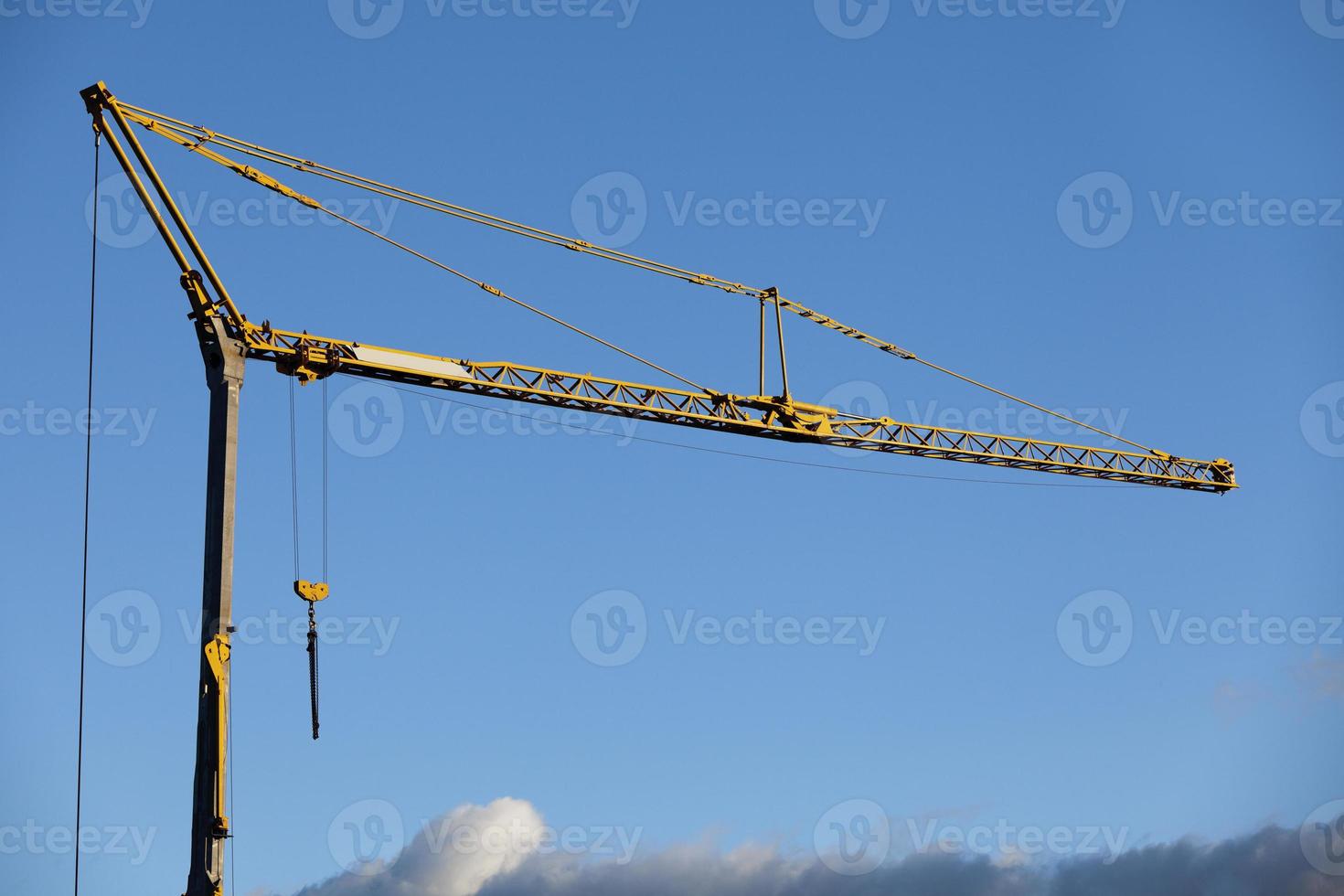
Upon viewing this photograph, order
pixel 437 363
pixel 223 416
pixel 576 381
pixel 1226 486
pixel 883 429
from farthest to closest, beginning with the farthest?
pixel 1226 486
pixel 883 429
pixel 576 381
pixel 437 363
pixel 223 416

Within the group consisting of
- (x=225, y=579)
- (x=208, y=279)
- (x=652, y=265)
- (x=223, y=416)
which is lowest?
(x=225, y=579)

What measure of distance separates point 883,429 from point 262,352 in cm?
3363

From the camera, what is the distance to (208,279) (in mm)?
59656

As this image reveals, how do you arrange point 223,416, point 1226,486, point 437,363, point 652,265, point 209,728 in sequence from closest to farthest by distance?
point 209,728 → point 223,416 → point 437,363 → point 652,265 → point 1226,486

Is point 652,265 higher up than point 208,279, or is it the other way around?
point 652,265

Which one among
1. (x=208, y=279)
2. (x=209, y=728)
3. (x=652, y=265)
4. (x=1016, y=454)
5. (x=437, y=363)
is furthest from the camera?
(x=1016, y=454)

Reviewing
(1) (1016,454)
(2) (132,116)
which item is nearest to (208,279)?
(2) (132,116)

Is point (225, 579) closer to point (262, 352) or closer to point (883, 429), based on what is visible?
point (262, 352)

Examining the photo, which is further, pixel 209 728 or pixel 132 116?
pixel 132 116

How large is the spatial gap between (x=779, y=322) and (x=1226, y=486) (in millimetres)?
36099

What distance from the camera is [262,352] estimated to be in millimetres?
62719

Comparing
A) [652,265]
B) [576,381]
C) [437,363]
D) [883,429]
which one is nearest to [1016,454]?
[883,429]

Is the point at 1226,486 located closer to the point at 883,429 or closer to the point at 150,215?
the point at 883,429

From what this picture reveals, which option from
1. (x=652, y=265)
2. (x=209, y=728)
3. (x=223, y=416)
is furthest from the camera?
(x=652, y=265)
